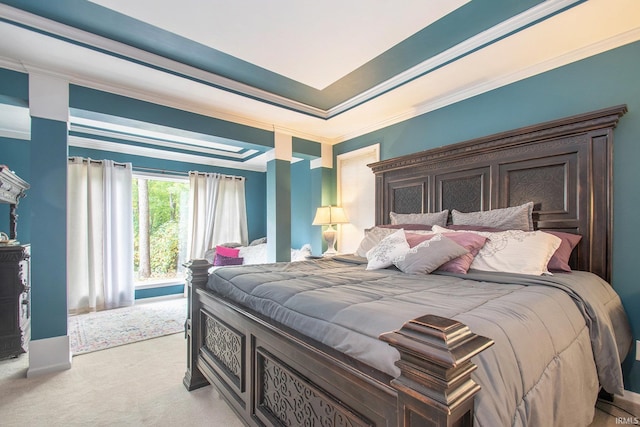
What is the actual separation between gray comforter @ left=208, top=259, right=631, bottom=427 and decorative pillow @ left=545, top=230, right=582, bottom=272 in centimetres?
15

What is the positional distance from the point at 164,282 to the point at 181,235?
2.62ft

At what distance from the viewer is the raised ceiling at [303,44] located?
189 centimetres

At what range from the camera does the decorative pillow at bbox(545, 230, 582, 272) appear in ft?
6.14

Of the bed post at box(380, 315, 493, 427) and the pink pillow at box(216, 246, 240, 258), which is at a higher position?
the bed post at box(380, 315, 493, 427)

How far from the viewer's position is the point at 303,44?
229cm

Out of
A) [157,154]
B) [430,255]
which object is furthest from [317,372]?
[157,154]

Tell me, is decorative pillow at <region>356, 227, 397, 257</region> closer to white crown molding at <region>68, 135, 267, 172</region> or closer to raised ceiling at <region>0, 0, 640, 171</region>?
raised ceiling at <region>0, 0, 640, 171</region>

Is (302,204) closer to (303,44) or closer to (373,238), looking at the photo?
(373,238)

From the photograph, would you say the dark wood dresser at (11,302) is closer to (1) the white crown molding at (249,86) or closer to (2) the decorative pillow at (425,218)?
(1) the white crown molding at (249,86)

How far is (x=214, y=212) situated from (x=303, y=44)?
3495 millimetres

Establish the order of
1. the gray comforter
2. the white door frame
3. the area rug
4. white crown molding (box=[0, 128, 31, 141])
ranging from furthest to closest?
the white door frame → white crown molding (box=[0, 128, 31, 141]) → the area rug → the gray comforter

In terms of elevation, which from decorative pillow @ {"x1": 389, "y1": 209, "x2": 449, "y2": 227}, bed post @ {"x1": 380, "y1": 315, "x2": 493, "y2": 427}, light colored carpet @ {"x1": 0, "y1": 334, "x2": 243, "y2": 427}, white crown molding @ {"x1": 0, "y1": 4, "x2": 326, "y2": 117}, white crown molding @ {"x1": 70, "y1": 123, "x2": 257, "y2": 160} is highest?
white crown molding @ {"x1": 0, "y1": 4, "x2": 326, "y2": 117}

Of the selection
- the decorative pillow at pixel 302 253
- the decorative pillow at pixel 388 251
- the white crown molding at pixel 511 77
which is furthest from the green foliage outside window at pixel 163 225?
the decorative pillow at pixel 388 251

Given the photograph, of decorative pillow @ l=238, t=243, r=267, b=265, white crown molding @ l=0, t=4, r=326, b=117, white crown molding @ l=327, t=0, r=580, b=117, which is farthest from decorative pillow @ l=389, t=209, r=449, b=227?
decorative pillow @ l=238, t=243, r=267, b=265
